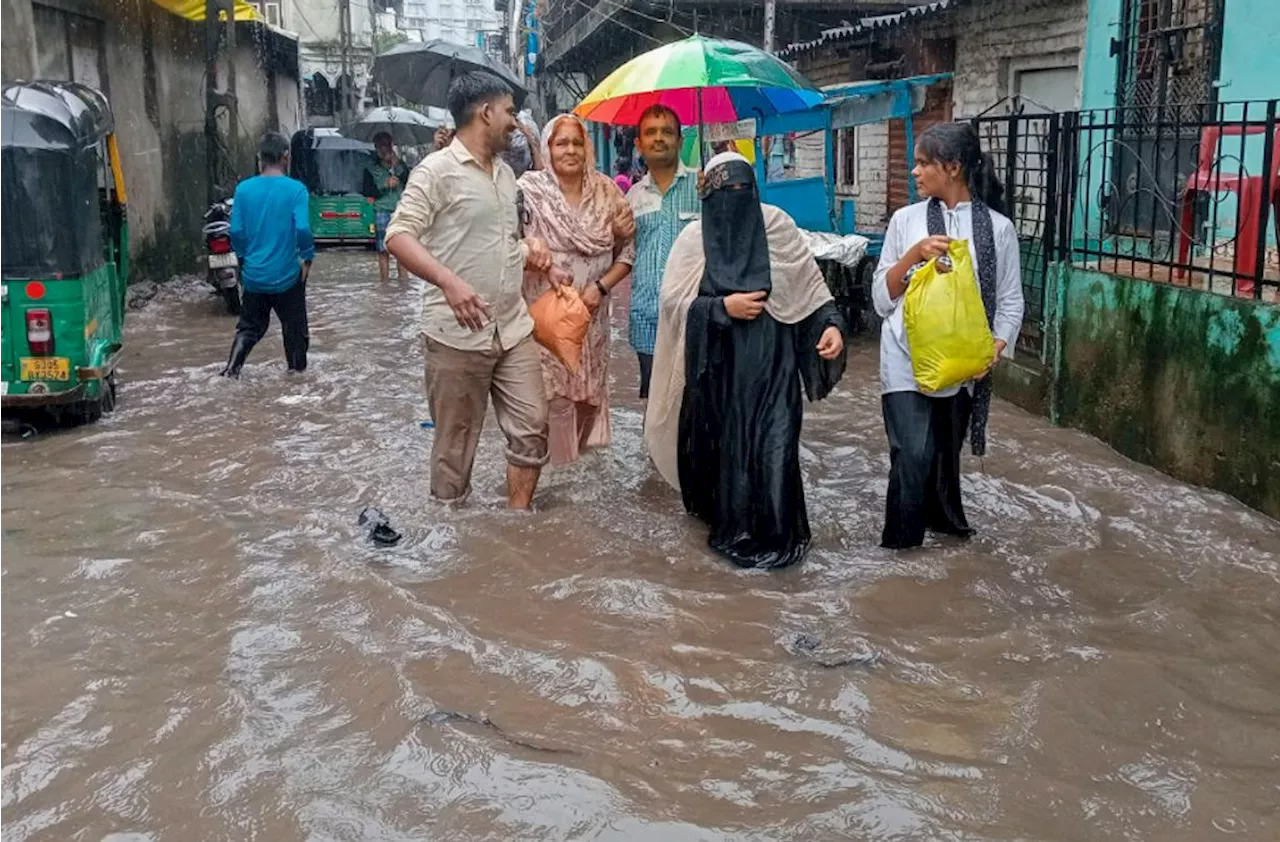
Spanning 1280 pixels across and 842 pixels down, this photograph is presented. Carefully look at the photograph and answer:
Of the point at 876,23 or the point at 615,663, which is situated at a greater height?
the point at 876,23

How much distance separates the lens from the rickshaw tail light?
21.8ft

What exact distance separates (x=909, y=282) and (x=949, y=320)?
0.22m

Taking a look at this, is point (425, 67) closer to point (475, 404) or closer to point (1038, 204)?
point (1038, 204)

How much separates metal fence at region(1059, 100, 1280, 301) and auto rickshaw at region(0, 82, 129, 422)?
5243 mm

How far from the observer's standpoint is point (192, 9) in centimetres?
1697

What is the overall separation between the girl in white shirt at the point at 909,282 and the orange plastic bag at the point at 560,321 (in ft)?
4.23

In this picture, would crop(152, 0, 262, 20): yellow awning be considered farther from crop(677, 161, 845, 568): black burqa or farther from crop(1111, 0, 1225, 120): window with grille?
crop(677, 161, 845, 568): black burqa

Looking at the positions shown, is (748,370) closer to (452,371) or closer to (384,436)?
(452,371)

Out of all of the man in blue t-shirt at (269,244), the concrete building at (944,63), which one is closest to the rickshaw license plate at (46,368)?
the man in blue t-shirt at (269,244)

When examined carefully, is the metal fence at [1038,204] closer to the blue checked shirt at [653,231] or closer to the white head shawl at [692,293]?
the blue checked shirt at [653,231]

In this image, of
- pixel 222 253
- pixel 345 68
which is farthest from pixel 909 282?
pixel 345 68

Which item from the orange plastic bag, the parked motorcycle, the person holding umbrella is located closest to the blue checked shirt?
the orange plastic bag

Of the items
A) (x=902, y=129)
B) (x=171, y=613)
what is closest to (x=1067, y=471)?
(x=171, y=613)

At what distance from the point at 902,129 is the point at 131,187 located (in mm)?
8704
